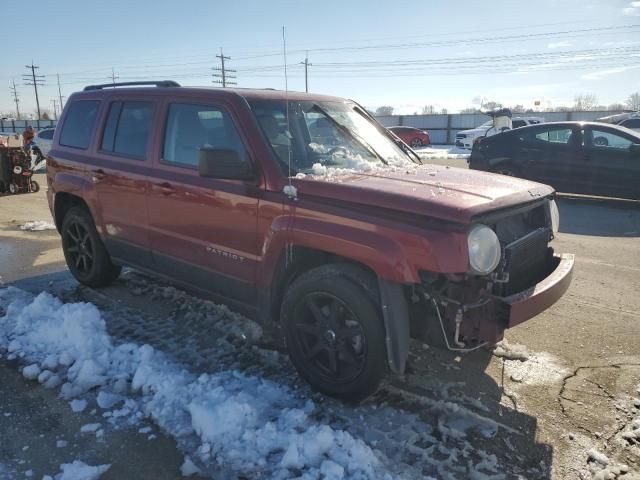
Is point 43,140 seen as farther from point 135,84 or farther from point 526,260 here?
point 526,260

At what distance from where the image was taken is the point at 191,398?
321cm

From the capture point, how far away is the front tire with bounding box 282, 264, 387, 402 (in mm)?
3051

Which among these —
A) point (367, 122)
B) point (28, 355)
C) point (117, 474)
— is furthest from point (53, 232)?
point (117, 474)

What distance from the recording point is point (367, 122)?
180 inches

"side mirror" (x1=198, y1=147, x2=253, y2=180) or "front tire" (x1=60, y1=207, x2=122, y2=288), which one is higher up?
"side mirror" (x1=198, y1=147, x2=253, y2=180)

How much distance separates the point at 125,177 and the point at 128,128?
0.47m

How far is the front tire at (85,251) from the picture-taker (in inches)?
204

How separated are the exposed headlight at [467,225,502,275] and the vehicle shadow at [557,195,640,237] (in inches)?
235

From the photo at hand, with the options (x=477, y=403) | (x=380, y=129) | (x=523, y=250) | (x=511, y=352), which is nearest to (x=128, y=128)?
(x=380, y=129)

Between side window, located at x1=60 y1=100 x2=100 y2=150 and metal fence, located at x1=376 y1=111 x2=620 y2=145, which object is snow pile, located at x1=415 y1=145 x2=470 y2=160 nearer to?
metal fence, located at x1=376 y1=111 x2=620 y2=145

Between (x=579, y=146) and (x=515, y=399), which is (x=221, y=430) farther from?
(x=579, y=146)

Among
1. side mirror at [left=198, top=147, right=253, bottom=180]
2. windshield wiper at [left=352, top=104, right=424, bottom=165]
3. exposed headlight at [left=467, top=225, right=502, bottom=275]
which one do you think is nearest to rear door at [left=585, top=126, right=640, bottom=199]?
windshield wiper at [left=352, top=104, right=424, bottom=165]

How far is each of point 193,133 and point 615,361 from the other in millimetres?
3705

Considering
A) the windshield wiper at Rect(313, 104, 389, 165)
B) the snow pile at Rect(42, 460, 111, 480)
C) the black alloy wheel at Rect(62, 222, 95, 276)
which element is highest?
the windshield wiper at Rect(313, 104, 389, 165)
